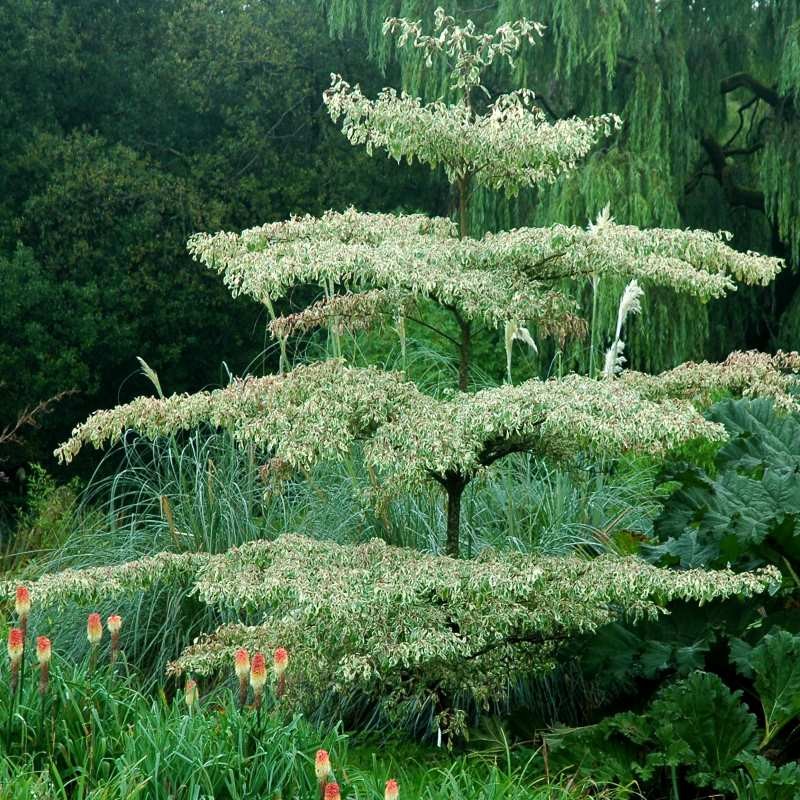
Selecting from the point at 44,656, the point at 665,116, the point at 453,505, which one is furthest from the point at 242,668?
the point at 665,116

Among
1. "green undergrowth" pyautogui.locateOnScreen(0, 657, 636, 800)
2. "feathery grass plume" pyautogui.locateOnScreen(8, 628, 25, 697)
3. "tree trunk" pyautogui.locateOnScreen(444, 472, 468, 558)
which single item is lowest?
"green undergrowth" pyautogui.locateOnScreen(0, 657, 636, 800)

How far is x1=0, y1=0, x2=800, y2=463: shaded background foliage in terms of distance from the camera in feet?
36.7

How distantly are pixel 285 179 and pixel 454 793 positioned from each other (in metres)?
10.1

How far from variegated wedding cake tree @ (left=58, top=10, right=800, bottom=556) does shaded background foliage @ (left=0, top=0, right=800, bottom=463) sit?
17.0 feet

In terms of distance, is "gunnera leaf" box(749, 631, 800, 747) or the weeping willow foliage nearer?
"gunnera leaf" box(749, 631, 800, 747)

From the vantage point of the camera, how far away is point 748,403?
19.3ft


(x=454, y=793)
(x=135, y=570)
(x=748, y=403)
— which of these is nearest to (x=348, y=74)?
(x=748, y=403)

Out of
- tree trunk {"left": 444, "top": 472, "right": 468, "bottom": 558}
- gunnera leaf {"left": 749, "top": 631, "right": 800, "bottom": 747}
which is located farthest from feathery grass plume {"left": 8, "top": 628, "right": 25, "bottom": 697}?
gunnera leaf {"left": 749, "top": 631, "right": 800, "bottom": 747}

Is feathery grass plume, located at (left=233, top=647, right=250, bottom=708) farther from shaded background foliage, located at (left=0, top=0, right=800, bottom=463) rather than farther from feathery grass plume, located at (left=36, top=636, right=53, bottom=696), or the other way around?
shaded background foliage, located at (left=0, top=0, right=800, bottom=463)

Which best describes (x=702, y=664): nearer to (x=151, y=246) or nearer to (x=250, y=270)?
(x=250, y=270)

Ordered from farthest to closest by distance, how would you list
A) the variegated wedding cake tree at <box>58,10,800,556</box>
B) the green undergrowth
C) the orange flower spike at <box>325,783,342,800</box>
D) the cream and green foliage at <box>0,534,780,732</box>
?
the variegated wedding cake tree at <box>58,10,800,556</box> < the cream and green foliage at <box>0,534,780,732</box> < the green undergrowth < the orange flower spike at <box>325,783,342,800</box>

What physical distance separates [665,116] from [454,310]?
6771 mm

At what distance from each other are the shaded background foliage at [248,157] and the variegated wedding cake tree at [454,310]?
5169 millimetres

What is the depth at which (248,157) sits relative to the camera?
44.2 ft
